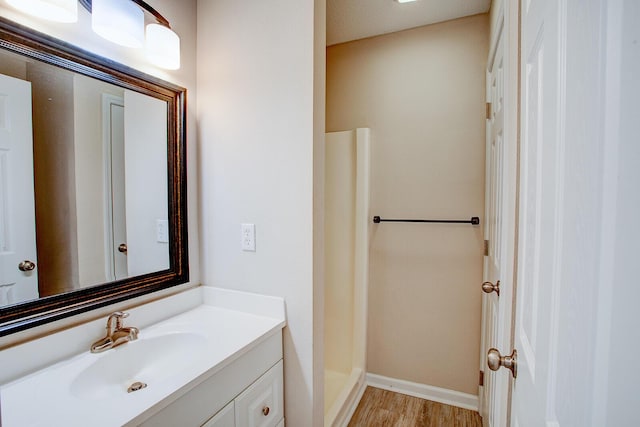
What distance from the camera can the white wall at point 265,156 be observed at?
3.87ft

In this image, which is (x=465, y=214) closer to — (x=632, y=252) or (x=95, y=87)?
(x=632, y=252)

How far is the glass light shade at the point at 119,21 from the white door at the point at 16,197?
32cm

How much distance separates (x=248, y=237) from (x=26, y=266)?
2.33ft

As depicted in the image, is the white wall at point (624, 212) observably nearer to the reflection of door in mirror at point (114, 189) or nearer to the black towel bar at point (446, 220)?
the reflection of door in mirror at point (114, 189)

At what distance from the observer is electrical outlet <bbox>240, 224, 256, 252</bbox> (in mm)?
1293

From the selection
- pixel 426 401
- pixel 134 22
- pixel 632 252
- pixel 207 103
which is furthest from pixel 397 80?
pixel 426 401

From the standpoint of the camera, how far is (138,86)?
1.18 m

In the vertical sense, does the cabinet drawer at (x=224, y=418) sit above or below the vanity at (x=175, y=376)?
below

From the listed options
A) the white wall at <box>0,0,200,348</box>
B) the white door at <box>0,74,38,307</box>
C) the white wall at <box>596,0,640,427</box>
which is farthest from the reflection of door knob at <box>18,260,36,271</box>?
the white wall at <box>596,0,640,427</box>

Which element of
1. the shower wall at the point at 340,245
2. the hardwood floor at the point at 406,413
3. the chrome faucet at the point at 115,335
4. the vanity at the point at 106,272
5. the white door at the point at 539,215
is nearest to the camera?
the white door at the point at 539,215

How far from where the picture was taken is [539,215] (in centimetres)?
56

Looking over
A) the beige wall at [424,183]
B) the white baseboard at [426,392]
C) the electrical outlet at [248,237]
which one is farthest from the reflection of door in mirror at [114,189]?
the white baseboard at [426,392]

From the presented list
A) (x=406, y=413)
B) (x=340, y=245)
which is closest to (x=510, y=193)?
(x=340, y=245)

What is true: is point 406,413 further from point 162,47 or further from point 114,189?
point 162,47
